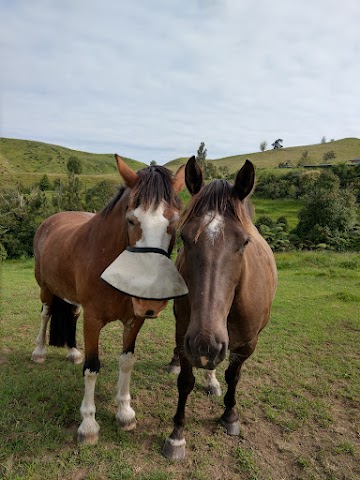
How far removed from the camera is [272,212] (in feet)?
108

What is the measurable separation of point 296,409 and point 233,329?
5.79 feet

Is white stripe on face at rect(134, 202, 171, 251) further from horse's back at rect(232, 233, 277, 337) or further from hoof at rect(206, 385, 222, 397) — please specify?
hoof at rect(206, 385, 222, 397)

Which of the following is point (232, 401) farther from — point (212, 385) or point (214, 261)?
point (214, 261)

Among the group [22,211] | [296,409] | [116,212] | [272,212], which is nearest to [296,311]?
[296,409]

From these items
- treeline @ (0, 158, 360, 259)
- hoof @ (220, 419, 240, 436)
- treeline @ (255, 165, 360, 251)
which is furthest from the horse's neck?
treeline @ (255, 165, 360, 251)

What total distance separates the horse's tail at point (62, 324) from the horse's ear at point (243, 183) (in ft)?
11.2

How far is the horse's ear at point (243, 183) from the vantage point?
2.27m

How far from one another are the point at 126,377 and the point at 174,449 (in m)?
0.87

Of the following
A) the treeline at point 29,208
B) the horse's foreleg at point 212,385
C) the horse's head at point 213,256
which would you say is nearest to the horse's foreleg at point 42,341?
→ the horse's foreleg at point 212,385

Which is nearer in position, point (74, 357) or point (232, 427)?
point (232, 427)

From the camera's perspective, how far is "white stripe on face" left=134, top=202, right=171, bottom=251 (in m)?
2.46

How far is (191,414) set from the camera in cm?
365

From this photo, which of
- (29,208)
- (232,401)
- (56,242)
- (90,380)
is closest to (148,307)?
(90,380)

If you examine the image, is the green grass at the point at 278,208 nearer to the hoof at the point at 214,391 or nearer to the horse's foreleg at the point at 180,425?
the hoof at the point at 214,391
